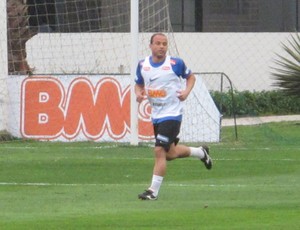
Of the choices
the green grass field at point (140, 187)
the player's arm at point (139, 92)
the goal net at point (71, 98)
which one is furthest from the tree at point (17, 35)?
the player's arm at point (139, 92)

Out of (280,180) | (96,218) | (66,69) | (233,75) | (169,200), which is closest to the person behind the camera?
(96,218)

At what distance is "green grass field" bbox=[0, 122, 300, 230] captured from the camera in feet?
36.4

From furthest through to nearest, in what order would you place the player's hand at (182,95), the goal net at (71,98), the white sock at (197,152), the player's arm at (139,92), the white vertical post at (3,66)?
the white vertical post at (3,66) < the goal net at (71,98) < the white sock at (197,152) < the player's arm at (139,92) < the player's hand at (182,95)

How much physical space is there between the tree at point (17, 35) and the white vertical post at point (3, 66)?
0.53 meters

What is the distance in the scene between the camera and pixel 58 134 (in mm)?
23438

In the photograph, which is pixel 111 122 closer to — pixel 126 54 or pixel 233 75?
pixel 126 54

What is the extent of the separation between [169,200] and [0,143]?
10.4 meters

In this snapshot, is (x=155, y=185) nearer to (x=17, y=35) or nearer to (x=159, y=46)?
(x=159, y=46)

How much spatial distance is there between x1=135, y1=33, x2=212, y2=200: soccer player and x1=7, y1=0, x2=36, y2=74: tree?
35.5ft

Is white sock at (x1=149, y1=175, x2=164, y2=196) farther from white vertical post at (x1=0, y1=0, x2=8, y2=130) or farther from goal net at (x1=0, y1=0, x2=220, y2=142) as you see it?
white vertical post at (x1=0, y1=0, x2=8, y2=130)

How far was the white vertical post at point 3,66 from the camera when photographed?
78.2ft

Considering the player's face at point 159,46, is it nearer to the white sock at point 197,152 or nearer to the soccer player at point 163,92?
the soccer player at point 163,92

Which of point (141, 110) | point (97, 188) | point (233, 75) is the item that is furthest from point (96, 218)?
point (233, 75)

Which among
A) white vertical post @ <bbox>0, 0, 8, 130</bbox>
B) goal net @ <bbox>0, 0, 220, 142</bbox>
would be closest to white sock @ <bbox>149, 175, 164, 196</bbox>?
goal net @ <bbox>0, 0, 220, 142</bbox>
